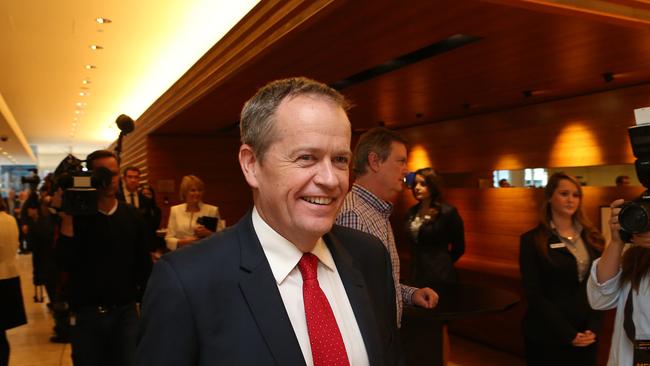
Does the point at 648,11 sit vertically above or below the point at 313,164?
above

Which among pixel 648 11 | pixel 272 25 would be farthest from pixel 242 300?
pixel 648 11

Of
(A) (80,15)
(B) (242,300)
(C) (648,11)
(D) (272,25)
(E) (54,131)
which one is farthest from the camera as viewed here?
(E) (54,131)

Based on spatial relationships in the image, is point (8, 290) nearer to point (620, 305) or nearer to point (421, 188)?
point (421, 188)

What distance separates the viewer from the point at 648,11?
9.53ft

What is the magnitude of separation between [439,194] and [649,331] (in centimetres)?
317

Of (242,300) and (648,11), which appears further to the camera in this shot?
(648,11)

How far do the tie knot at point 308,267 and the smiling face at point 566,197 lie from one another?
260cm

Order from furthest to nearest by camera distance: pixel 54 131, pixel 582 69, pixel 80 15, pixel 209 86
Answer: pixel 54 131 → pixel 80 15 → pixel 209 86 → pixel 582 69

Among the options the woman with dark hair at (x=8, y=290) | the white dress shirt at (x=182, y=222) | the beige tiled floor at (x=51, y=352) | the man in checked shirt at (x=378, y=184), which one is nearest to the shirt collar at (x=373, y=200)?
the man in checked shirt at (x=378, y=184)

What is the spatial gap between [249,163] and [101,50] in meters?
6.23

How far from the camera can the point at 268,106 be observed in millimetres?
1234

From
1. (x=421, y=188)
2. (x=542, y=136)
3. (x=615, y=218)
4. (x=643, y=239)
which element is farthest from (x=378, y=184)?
(x=542, y=136)

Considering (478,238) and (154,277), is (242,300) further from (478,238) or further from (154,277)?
(478,238)

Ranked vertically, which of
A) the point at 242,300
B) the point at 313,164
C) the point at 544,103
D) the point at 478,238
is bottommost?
the point at 478,238
